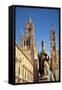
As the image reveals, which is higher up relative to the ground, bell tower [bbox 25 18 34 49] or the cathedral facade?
bell tower [bbox 25 18 34 49]

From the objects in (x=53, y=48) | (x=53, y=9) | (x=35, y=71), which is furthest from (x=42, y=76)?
(x=53, y=9)

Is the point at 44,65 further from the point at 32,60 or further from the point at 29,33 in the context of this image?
the point at 29,33

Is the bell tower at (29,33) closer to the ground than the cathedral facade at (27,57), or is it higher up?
higher up

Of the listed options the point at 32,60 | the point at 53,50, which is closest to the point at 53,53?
the point at 53,50

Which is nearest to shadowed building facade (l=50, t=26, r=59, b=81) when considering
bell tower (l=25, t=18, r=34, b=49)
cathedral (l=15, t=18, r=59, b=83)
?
cathedral (l=15, t=18, r=59, b=83)

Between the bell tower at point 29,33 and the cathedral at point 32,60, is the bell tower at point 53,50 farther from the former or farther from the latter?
the bell tower at point 29,33

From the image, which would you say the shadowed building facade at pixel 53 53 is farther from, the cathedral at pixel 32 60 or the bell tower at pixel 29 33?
the bell tower at pixel 29 33

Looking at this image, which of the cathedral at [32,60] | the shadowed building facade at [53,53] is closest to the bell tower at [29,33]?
the cathedral at [32,60]

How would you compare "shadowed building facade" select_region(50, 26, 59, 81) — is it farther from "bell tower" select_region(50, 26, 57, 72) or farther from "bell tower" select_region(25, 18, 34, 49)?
"bell tower" select_region(25, 18, 34, 49)

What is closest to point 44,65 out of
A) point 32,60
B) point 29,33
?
point 32,60

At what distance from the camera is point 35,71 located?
1.47m

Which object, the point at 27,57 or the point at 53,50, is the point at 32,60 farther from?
the point at 53,50

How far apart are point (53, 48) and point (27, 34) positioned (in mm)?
172

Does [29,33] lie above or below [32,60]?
above
